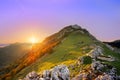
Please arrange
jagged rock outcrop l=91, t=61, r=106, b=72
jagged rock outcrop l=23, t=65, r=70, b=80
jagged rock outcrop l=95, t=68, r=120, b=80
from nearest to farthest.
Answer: jagged rock outcrop l=95, t=68, r=120, b=80
jagged rock outcrop l=23, t=65, r=70, b=80
jagged rock outcrop l=91, t=61, r=106, b=72

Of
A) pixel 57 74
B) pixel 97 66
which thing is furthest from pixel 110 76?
pixel 57 74

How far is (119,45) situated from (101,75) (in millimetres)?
131621

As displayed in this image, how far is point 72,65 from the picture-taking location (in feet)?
242

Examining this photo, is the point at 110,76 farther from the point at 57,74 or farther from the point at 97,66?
the point at 57,74

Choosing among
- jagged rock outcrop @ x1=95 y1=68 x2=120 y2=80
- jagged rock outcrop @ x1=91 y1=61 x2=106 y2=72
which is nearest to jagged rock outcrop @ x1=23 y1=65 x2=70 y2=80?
jagged rock outcrop @ x1=91 y1=61 x2=106 y2=72

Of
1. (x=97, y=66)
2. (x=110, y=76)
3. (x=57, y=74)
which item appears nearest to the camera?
(x=110, y=76)

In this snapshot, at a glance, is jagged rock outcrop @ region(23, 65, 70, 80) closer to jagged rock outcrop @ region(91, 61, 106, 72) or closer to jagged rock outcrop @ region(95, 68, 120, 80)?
jagged rock outcrop @ region(91, 61, 106, 72)

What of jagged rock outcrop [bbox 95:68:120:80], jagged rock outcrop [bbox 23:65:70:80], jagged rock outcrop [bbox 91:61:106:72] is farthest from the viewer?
jagged rock outcrop [bbox 91:61:106:72]

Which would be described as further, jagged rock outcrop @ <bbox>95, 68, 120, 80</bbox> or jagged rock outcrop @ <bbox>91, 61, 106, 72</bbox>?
jagged rock outcrop @ <bbox>91, 61, 106, 72</bbox>

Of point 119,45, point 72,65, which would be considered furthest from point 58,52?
point 119,45

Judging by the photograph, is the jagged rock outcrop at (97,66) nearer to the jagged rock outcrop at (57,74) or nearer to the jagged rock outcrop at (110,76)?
the jagged rock outcrop at (110,76)

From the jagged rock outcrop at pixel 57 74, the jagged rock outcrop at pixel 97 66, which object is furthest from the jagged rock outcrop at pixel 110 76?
the jagged rock outcrop at pixel 57 74

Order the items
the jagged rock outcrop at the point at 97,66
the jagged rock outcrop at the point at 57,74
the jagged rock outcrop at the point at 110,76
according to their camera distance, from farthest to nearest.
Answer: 1. the jagged rock outcrop at the point at 97,66
2. the jagged rock outcrop at the point at 57,74
3. the jagged rock outcrop at the point at 110,76

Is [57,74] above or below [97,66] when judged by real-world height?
below
